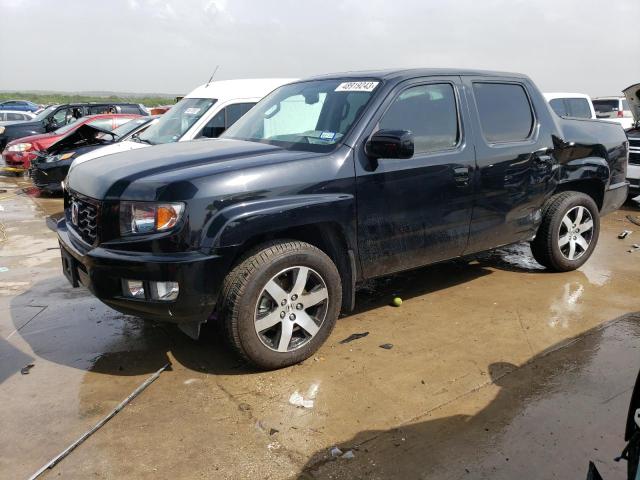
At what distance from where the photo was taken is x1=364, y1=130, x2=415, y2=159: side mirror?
3.60m

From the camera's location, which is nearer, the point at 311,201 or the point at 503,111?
the point at 311,201

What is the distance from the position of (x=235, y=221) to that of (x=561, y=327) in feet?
8.73

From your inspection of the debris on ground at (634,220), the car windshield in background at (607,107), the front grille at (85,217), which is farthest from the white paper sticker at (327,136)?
the car windshield in background at (607,107)

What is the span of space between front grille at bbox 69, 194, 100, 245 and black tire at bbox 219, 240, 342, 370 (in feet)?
2.90

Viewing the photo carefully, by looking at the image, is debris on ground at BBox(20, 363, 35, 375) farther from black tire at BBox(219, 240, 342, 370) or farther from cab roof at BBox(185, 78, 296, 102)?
cab roof at BBox(185, 78, 296, 102)

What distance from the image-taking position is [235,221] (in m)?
3.21

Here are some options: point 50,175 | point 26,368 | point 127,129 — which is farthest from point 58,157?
point 26,368

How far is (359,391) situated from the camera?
3328 millimetres

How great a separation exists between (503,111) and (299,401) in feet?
9.93

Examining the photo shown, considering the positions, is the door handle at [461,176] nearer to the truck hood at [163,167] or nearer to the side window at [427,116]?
the side window at [427,116]

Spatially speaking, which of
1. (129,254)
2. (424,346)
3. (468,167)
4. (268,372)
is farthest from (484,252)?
(129,254)

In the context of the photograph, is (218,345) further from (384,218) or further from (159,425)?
(384,218)

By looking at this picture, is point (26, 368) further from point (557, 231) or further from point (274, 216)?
point (557, 231)

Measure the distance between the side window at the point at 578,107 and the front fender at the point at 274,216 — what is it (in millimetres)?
9880
